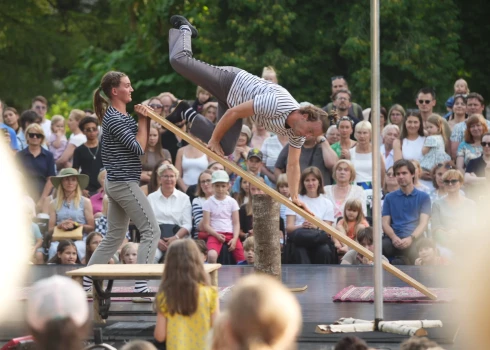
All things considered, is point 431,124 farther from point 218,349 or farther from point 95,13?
point 95,13

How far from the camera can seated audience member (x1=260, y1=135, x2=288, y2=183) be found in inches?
511

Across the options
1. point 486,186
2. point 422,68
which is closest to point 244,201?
point 486,186

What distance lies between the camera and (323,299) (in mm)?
9430

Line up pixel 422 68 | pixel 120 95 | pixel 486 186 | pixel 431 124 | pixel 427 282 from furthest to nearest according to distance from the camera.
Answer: pixel 422 68, pixel 431 124, pixel 486 186, pixel 427 282, pixel 120 95

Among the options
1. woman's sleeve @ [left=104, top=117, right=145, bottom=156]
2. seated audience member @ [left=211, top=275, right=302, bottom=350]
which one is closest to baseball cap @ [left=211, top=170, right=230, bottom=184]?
woman's sleeve @ [left=104, top=117, right=145, bottom=156]

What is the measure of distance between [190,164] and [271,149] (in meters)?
0.91

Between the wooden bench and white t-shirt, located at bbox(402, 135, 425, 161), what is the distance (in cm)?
491

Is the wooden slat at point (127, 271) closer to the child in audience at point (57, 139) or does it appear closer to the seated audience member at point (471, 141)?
the seated audience member at point (471, 141)

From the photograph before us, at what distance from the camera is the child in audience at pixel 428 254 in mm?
11359

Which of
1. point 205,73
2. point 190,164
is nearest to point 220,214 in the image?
point 190,164

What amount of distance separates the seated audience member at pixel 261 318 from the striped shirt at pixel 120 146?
4906mm

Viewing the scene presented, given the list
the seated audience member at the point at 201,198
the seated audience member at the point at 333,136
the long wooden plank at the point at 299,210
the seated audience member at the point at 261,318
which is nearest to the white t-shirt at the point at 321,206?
the seated audience member at the point at 201,198

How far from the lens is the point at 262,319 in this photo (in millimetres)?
4070

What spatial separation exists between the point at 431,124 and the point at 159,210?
3144 mm
